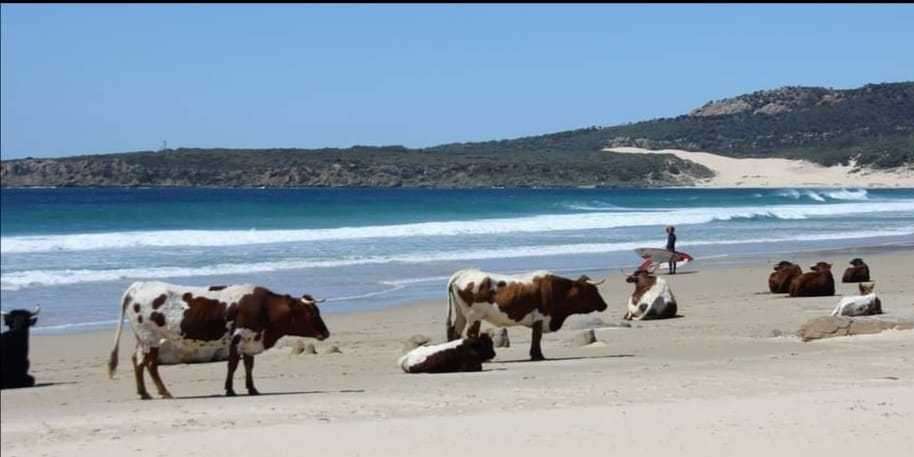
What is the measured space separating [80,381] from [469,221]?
47780 millimetres

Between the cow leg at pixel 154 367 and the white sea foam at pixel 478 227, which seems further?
the white sea foam at pixel 478 227

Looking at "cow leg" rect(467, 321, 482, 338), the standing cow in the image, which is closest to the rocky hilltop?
"cow leg" rect(467, 321, 482, 338)

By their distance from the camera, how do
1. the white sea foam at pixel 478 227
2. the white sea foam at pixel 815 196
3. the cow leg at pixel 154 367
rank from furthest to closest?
the white sea foam at pixel 815 196 < the white sea foam at pixel 478 227 < the cow leg at pixel 154 367

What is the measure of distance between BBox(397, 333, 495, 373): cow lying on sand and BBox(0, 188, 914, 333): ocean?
9.38 feet

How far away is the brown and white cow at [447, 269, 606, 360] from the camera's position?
1417 cm

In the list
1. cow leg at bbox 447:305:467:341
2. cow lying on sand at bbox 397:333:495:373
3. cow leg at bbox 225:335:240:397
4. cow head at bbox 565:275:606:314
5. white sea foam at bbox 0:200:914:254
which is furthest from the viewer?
white sea foam at bbox 0:200:914:254

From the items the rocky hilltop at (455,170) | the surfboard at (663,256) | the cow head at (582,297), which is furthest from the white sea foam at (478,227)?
the rocky hilltop at (455,170)

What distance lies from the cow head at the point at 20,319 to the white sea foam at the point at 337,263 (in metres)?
0.10

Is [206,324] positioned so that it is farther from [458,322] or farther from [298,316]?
[458,322]

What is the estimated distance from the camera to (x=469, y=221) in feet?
184

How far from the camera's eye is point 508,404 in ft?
34.4

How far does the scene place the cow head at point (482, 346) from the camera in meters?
13.2

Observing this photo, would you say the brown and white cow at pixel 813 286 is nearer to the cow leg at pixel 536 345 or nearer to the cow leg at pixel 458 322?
the cow leg at pixel 536 345

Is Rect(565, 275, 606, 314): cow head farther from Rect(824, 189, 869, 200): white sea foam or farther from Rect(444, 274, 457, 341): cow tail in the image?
Rect(824, 189, 869, 200): white sea foam
